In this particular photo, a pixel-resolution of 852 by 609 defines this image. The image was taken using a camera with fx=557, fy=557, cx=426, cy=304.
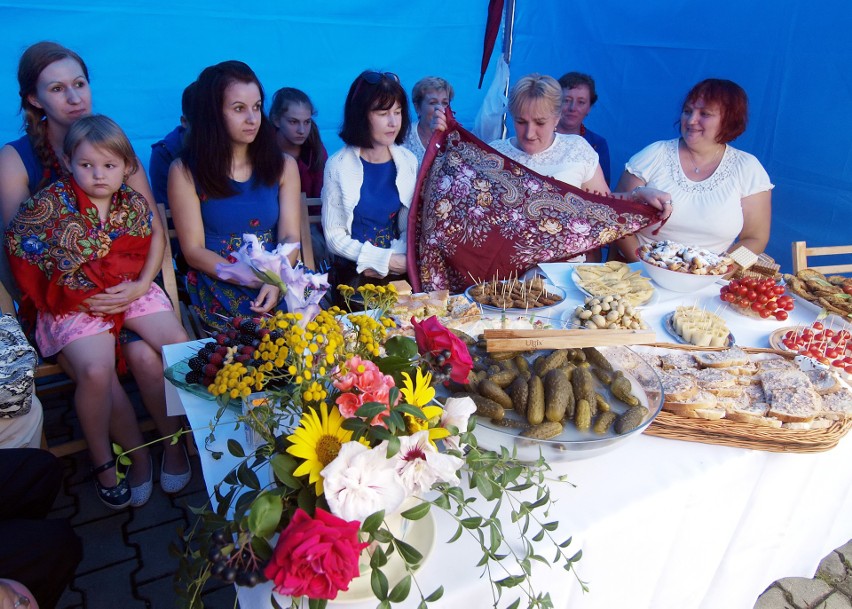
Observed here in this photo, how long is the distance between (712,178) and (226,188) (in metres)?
2.53

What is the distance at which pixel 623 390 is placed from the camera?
1.25 meters

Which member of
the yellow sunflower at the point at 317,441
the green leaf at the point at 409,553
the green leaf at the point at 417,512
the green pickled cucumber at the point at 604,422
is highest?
the yellow sunflower at the point at 317,441

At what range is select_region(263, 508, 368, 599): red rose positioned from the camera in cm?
69

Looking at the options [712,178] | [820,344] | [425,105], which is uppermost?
[425,105]

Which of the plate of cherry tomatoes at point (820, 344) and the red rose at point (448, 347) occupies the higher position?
the red rose at point (448, 347)

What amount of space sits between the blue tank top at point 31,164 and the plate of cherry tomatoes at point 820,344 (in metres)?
2.92

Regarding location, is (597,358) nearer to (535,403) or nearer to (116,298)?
(535,403)

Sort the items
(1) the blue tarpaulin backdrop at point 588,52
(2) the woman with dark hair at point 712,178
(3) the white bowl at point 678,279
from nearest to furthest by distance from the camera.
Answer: (3) the white bowl at point 678,279 → (2) the woman with dark hair at point 712,178 → (1) the blue tarpaulin backdrop at point 588,52

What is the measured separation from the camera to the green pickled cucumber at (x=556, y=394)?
113cm

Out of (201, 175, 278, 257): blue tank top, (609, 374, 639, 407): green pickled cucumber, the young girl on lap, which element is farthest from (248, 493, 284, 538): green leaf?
(201, 175, 278, 257): blue tank top

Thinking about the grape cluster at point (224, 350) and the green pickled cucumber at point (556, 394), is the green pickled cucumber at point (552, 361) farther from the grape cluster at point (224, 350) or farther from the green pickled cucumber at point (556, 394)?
the grape cluster at point (224, 350)

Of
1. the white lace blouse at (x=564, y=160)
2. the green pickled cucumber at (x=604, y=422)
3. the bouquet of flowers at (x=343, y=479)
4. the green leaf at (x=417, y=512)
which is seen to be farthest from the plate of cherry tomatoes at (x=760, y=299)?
the green leaf at (x=417, y=512)

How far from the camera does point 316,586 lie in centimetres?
70

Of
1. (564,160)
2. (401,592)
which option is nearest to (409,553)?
(401,592)
